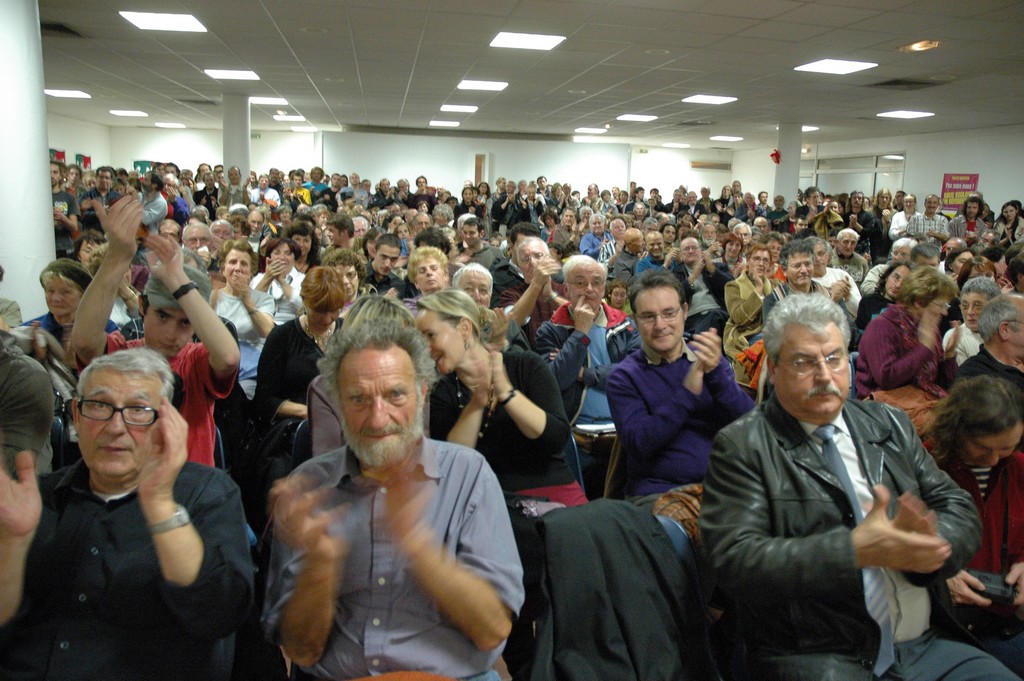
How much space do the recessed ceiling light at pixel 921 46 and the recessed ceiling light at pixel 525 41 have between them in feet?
11.3

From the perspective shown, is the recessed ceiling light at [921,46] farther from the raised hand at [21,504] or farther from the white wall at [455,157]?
the white wall at [455,157]

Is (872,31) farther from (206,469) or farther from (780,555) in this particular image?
(206,469)

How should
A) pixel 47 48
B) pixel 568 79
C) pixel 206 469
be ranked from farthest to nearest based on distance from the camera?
pixel 568 79
pixel 47 48
pixel 206 469

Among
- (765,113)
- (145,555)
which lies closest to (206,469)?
(145,555)

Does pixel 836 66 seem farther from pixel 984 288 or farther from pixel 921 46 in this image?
pixel 984 288

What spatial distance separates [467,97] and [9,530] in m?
11.6

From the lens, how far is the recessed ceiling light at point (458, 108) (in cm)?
1334

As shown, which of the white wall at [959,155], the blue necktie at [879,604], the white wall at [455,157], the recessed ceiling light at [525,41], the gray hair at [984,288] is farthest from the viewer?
the white wall at [455,157]

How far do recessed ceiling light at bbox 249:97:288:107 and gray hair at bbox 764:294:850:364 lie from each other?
500 inches

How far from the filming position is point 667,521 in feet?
5.78

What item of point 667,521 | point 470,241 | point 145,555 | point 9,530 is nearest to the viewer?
point 9,530

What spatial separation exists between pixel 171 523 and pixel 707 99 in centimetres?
1129

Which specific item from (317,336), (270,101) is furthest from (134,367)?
(270,101)

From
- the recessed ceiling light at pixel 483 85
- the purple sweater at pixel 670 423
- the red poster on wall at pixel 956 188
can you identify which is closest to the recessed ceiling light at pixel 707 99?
the recessed ceiling light at pixel 483 85
